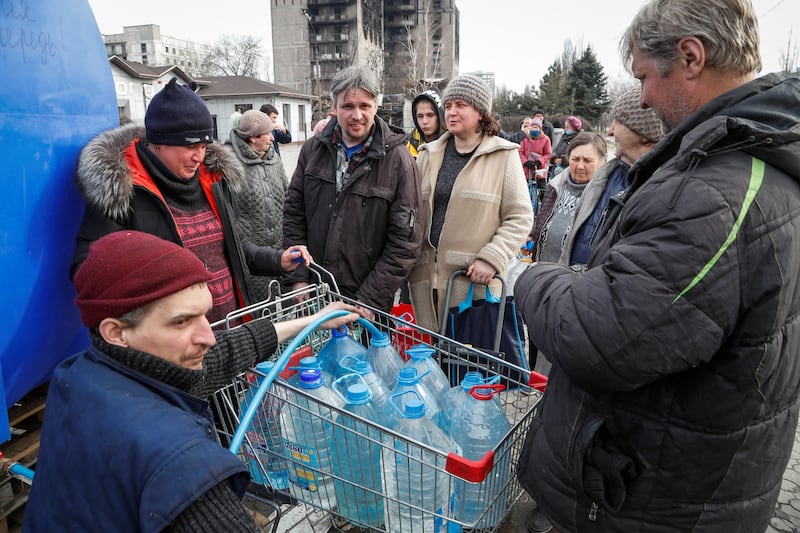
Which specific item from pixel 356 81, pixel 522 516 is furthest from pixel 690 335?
pixel 356 81

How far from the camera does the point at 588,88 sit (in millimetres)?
34656

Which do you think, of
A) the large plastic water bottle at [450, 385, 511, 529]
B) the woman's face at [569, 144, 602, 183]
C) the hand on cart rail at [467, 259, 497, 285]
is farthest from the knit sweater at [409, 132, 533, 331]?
the large plastic water bottle at [450, 385, 511, 529]

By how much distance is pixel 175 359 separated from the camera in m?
1.38

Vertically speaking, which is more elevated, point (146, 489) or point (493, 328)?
point (146, 489)

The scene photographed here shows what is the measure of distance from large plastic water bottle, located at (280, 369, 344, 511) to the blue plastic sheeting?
1.17 m

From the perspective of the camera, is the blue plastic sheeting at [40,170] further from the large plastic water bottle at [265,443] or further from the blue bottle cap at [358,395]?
the blue bottle cap at [358,395]

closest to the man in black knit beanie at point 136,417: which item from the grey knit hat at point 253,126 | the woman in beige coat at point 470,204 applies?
the woman in beige coat at point 470,204

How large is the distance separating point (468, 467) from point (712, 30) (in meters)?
1.41

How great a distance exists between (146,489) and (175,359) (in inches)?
14.3

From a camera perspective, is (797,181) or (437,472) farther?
(437,472)

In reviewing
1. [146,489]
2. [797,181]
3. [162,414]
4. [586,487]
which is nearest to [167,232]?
[162,414]

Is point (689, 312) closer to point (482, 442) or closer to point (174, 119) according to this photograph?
point (482, 442)

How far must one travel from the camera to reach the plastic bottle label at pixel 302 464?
1.95 meters

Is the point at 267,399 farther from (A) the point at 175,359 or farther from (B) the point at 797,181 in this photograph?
(B) the point at 797,181
